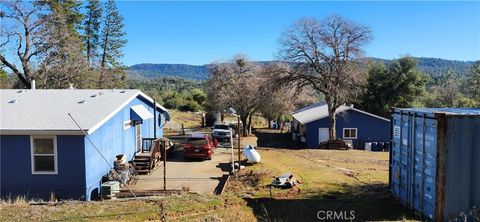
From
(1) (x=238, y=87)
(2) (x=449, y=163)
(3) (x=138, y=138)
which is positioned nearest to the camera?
(2) (x=449, y=163)

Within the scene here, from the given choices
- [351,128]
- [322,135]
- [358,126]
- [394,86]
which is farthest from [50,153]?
[394,86]

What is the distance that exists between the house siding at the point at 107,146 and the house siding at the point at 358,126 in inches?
735

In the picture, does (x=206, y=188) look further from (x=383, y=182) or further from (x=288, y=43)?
(x=288, y=43)

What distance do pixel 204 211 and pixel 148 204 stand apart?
1721mm

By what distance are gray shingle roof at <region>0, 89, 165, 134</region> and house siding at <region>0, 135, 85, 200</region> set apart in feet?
1.68

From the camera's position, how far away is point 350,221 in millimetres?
10664

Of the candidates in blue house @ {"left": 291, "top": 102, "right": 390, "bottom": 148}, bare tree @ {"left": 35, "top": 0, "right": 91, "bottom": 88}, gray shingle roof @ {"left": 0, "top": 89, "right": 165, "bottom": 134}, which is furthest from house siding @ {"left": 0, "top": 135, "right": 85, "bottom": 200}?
blue house @ {"left": 291, "top": 102, "right": 390, "bottom": 148}

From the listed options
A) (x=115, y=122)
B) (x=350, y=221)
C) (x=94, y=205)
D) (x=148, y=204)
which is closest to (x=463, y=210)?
(x=350, y=221)

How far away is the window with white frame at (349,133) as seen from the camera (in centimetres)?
3666

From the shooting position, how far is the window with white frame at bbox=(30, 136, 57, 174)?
575 inches

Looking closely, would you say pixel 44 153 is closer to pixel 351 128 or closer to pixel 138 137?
pixel 138 137

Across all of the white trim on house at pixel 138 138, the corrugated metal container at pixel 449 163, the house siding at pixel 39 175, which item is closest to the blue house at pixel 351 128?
the white trim on house at pixel 138 138

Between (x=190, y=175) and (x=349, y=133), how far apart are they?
71.6 ft

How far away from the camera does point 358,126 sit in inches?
1437
